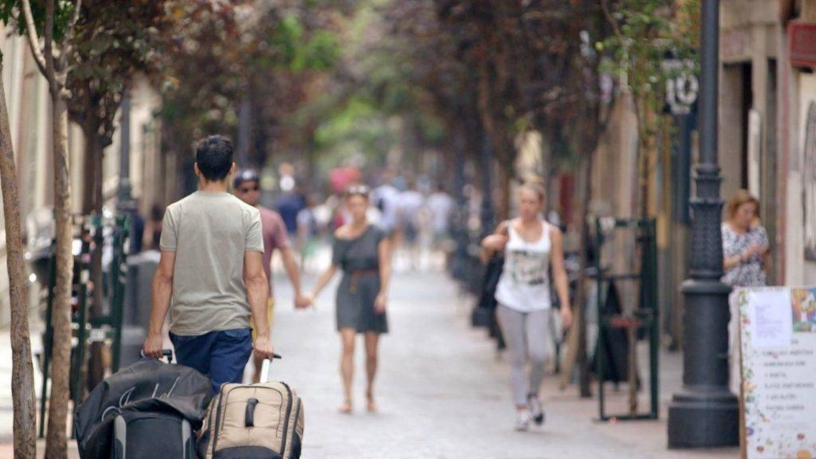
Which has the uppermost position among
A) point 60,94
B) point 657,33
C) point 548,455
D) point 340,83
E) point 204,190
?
point 340,83

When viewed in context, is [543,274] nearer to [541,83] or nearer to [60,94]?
[60,94]

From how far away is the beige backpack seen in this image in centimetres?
731

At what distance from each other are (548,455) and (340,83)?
1341 inches

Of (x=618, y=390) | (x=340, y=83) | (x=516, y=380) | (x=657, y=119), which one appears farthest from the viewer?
(x=340, y=83)

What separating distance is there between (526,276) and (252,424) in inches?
219

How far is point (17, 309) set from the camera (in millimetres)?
8414

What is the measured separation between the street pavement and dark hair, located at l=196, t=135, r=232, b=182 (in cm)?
303

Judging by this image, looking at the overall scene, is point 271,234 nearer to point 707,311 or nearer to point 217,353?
point 707,311

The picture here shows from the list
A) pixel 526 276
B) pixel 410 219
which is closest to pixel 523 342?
pixel 526 276

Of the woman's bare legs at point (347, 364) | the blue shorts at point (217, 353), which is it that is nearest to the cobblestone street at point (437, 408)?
the woman's bare legs at point (347, 364)

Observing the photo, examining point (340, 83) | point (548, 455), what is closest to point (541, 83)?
point (548, 455)

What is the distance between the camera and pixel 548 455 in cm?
1114

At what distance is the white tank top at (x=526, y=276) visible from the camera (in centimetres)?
1261

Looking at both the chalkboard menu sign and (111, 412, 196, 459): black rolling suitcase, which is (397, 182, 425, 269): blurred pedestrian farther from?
(111, 412, 196, 459): black rolling suitcase
